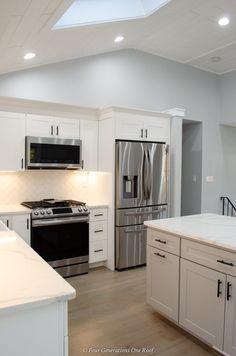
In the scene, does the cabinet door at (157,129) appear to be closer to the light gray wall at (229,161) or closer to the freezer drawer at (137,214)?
the freezer drawer at (137,214)

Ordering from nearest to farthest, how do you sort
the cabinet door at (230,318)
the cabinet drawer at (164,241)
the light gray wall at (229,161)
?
the cabinet door at (230,318), the cabinet drawer at (164,241), the light gray wall at (229,161)

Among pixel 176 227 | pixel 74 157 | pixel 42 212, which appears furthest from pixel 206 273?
pixel 74 157

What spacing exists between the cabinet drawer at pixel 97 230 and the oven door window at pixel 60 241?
0.10 meters

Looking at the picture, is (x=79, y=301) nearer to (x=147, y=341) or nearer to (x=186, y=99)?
(x=147, y=341)

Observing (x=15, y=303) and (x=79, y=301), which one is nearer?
(x=15, y=303)

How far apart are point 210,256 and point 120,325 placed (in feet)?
3.69

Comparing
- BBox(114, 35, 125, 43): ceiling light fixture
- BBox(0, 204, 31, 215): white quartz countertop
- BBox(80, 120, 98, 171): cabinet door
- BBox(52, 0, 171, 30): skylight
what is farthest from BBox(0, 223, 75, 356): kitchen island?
BBox(114, 35, 125, 43): ceiling light fixture

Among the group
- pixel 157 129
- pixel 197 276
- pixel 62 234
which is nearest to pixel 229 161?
pixel 157 129

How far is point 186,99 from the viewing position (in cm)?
549

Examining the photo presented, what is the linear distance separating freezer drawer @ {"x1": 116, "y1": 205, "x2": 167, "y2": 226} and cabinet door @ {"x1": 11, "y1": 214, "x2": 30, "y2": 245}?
1.22 m

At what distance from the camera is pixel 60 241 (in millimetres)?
3732

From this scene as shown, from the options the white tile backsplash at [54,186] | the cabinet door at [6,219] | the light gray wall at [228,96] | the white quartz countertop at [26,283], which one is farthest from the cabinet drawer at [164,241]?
the light gray wall at [228,96]

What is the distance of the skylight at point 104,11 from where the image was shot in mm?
3016

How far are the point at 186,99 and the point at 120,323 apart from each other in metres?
4.22
